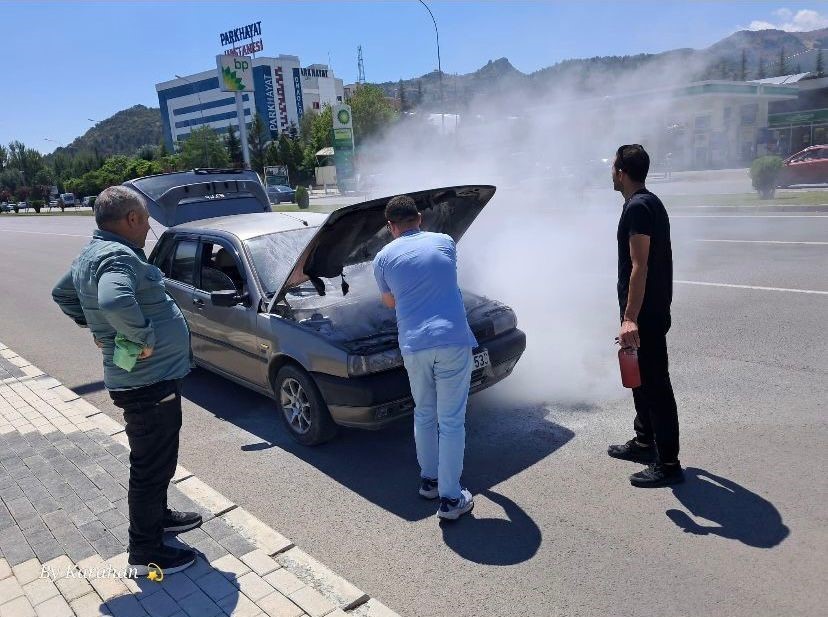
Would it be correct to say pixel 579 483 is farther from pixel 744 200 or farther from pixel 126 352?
pixel 744 200

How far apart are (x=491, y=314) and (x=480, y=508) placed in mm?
1689

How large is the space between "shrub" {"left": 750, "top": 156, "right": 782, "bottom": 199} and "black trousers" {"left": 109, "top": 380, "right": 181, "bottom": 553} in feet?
61.7

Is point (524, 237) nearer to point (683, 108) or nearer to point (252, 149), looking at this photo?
point (683, 108)

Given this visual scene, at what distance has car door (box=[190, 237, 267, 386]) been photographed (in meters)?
5.03

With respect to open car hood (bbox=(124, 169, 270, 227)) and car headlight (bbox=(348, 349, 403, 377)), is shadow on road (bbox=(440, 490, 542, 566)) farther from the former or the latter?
open car hood (bbox=(124, 169, 270, 227))

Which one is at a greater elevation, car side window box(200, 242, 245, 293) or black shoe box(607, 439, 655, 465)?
car side window box(200, 242, 245, 293)

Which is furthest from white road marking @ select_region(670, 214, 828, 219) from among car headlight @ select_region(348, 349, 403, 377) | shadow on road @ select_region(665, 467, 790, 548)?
car headlight @ select_region(348, 349, 403, 377)

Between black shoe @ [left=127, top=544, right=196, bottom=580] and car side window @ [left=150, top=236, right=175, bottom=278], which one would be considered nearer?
black shoe @ [left=127, top=544, right=196, bottom=580]

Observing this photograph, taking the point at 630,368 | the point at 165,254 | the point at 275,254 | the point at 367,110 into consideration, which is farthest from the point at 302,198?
the point at 630,368

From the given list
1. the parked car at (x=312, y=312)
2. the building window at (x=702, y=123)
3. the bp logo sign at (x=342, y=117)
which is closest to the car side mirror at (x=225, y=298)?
the parked car at (x=312, y=312)

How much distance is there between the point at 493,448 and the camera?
4410 mm

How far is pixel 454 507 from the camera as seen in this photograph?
11.6 ft

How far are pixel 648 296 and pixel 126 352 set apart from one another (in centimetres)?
284

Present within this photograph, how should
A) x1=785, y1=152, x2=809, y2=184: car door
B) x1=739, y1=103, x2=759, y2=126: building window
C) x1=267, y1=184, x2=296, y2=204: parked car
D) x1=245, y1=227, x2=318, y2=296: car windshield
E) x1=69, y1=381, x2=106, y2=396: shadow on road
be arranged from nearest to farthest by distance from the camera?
x1=245, y1=227, x2=318, y2=296: car windshield < x1=69, y1=381, x2=106, y2=396: shadow on road < x1=785, y1=152, x2=809, y2=184: car door < x1=739, y1=103, x2=759, y2=126: building window < x1=267, y1=184, x2=296, y2=204: parked car
